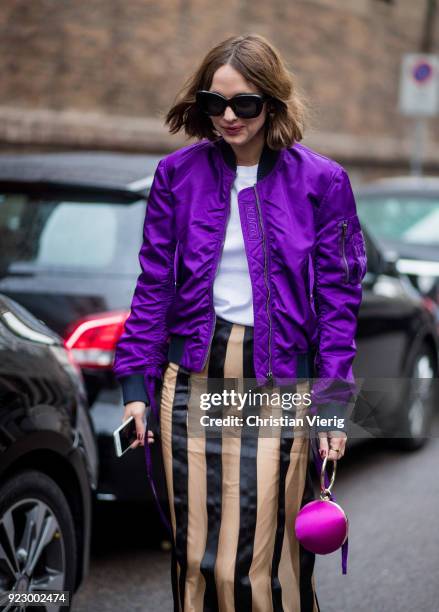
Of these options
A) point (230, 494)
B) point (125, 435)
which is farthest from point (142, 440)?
point (230, 494)

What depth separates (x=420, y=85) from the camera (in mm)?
16125

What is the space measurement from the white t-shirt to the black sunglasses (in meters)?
0.27

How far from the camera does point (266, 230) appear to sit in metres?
3.04

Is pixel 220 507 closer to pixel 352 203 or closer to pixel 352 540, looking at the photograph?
pixel 352 203

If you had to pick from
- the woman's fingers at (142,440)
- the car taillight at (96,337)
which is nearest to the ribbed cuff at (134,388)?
the woman's fingers at (142,440)

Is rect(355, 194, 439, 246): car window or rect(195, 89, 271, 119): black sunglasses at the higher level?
rect(195, 89, 271, 119): black sunglasses

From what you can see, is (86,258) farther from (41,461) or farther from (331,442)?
(331,442)

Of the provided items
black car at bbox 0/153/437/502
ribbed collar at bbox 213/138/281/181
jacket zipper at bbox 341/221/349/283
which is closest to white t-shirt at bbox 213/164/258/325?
ribbed collar at bbox 213/138/281/181

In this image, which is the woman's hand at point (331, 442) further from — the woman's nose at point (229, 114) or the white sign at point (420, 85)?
the white sign at point (420, 85)

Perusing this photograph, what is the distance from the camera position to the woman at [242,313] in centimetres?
305

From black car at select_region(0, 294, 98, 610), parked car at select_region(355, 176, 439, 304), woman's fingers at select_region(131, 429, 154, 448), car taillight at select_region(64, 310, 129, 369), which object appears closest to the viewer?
woman's fingers at select_region(131, 429, 154, 448)

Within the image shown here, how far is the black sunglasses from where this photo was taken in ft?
9.88

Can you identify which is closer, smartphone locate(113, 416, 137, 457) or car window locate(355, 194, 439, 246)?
smartphone locate(113, 416, 137, 457)

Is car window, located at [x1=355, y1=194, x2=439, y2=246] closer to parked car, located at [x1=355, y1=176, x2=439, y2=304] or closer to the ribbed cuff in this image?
parked car, located at [x1=355, y1=176, x2=439, y2=304]
